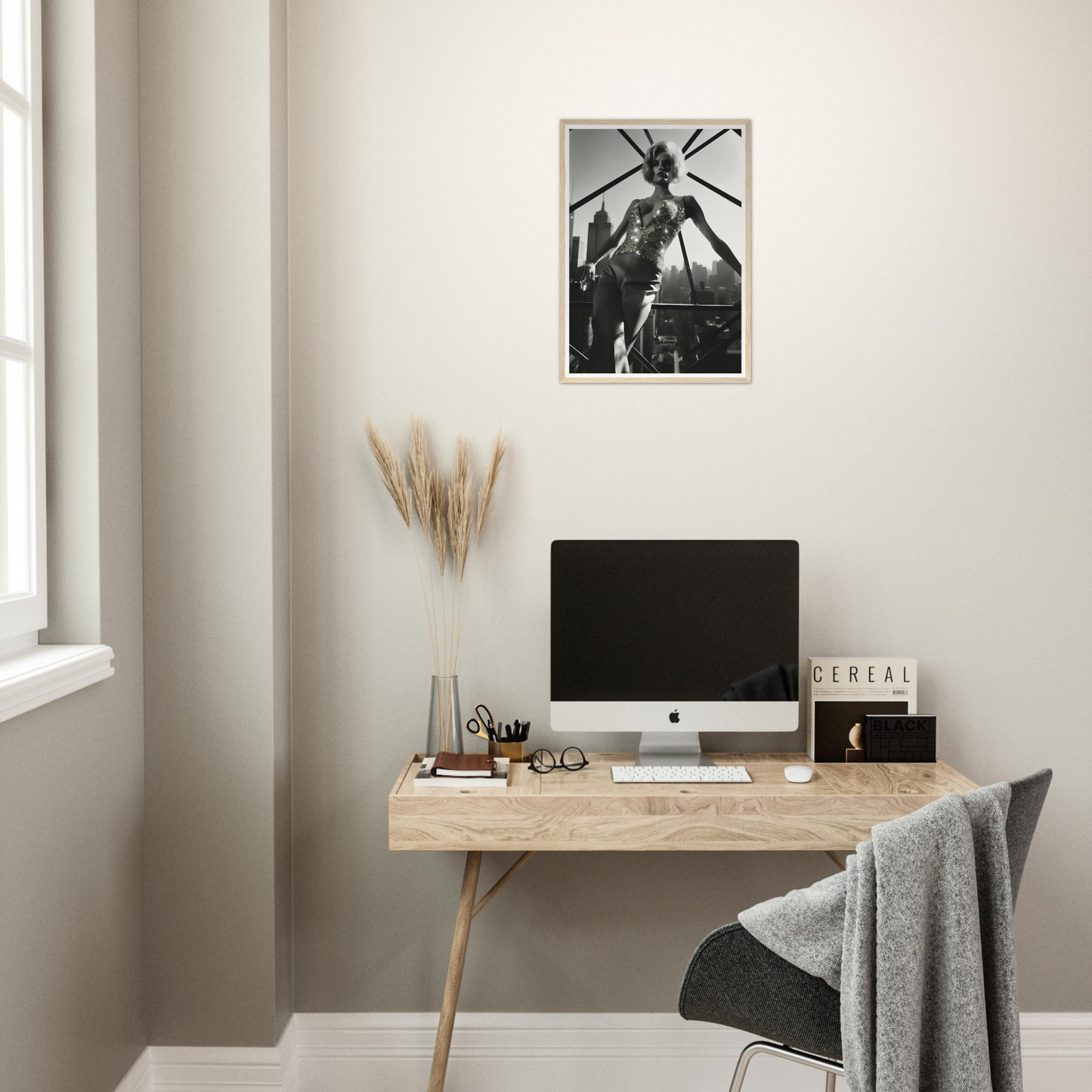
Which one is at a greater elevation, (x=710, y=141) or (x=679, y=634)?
(x=710, y=141)

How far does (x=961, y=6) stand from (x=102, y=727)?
2.49 meters

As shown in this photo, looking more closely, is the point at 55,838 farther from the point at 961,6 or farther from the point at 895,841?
the point at 961,6

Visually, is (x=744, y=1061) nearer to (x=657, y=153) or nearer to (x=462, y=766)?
(x=462, y=766)

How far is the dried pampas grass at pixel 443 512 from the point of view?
7.06 ft

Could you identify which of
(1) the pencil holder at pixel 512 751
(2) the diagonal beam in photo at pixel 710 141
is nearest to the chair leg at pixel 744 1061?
(1) the pencil holder at pixel 512 751

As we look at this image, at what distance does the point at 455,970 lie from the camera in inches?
77.2

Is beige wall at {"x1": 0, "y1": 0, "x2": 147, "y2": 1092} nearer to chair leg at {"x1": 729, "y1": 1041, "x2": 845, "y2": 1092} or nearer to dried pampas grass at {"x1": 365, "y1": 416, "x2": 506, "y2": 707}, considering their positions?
dried pampas grass at {"x1": 365, "y1": 416, "x2": 506, "y2": 707}

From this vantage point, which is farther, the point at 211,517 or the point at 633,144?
the point at 633,144

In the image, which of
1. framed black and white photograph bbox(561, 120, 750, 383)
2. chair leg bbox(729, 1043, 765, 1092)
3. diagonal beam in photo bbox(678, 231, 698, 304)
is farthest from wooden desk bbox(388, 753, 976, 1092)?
diagonal beam in photo bbox(678, 231, 698, 304)

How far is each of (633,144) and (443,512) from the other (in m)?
0.97

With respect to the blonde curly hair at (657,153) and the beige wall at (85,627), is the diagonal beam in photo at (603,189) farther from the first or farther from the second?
the beige wall at (85,627)

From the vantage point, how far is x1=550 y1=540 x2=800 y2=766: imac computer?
2.04 m

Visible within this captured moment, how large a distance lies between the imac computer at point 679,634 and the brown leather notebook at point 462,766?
0.19m

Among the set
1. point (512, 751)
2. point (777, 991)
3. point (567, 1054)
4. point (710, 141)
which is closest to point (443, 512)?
point (512, 751)
